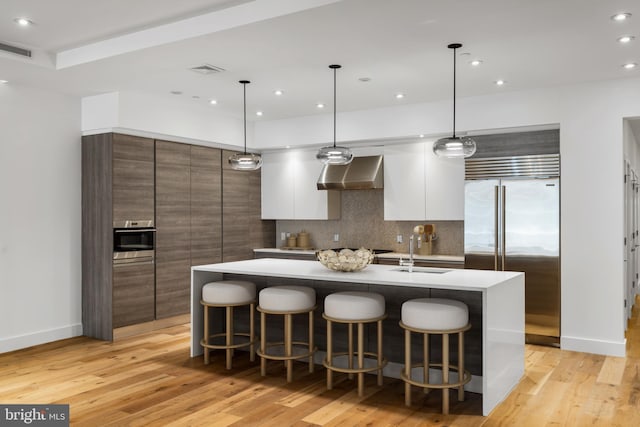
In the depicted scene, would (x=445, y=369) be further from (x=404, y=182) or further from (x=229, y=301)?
(x=404, y=182)

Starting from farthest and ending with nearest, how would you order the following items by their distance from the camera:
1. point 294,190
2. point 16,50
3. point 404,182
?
1. point 294,190
2. point 404,182
3. point 16,50

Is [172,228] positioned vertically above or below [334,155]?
below

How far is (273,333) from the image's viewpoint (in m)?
5.05

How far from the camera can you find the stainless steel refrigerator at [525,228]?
546 cm

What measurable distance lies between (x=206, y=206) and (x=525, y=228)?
3.83 meters

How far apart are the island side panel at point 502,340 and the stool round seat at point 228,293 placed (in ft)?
7.03

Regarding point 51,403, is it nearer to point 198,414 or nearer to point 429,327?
point 198,414

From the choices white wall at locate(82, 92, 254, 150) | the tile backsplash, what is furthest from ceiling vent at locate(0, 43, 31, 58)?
the tile backsplash

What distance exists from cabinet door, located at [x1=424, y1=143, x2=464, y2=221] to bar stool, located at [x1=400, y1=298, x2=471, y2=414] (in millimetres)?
2630

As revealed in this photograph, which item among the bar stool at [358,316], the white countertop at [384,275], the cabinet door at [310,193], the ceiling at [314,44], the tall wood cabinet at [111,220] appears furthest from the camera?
the cabinet door at [310,193]

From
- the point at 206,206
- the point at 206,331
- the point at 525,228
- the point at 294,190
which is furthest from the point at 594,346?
the point at 206,206

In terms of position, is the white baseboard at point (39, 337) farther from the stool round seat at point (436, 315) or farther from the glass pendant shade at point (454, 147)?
the glass pendant shade at point (454, 147)

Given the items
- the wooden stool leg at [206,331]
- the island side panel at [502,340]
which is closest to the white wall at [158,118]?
the wooden stool leg at [206,331]

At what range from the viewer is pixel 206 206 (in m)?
6.82
